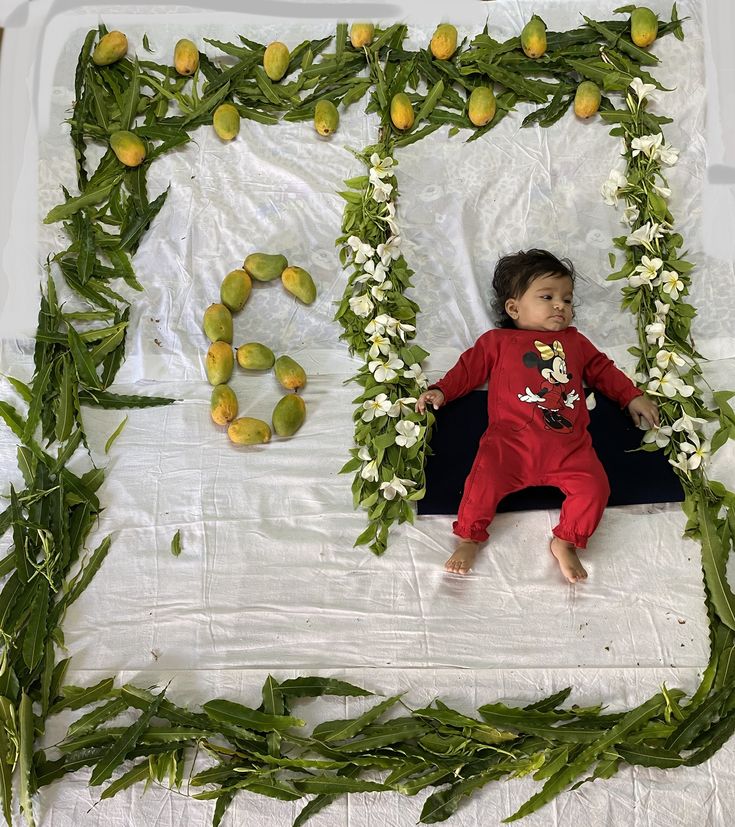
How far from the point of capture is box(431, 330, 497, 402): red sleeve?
4.73 feet

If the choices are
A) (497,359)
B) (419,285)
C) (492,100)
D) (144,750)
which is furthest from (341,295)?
(144,750)

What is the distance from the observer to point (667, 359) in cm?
144

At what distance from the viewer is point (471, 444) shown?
1438mm

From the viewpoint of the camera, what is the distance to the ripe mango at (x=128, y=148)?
1.62 meters

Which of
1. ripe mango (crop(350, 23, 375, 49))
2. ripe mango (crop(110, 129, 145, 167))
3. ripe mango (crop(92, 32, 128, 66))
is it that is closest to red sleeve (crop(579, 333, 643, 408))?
ripe mango (crop(350, 23, 375, 49))


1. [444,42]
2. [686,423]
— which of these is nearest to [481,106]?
[444,42]

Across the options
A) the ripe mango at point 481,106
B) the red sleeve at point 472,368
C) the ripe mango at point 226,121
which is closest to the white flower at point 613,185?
the ripe mango at point 481,106

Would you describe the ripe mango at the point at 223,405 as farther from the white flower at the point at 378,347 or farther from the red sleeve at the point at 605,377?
the red sleeve at the point at 605,377

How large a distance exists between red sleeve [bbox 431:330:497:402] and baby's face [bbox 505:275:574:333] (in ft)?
0.25

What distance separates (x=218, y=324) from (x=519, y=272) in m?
0.54

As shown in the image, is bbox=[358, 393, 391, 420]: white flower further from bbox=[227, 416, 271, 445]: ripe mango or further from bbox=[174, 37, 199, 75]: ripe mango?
bbox=[174, 37, 199, 75]: ripe mango

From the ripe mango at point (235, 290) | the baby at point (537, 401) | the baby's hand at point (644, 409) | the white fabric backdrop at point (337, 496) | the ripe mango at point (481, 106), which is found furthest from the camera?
the ripe mango at point (481, 106)

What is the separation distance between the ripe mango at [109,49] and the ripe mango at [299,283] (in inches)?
23.5

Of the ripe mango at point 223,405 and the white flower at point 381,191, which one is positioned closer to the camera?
the ripe mango at point 223,405
